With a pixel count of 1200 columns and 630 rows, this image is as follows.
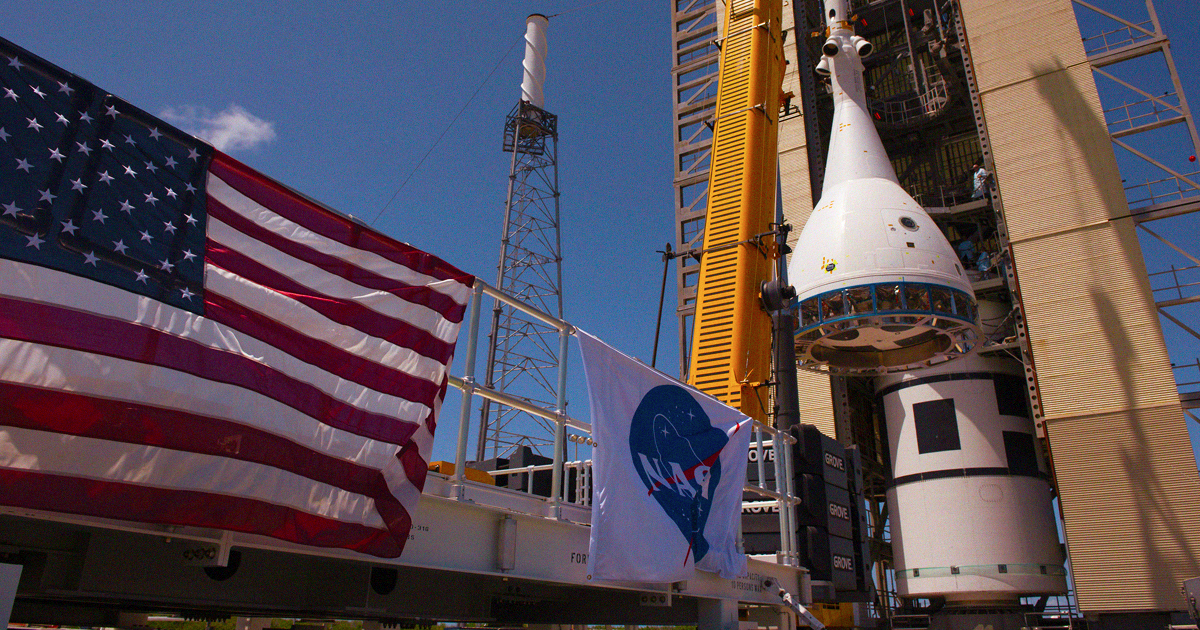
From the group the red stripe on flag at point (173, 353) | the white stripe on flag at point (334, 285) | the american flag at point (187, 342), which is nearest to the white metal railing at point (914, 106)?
the white stripe on flag at point (334, 285)

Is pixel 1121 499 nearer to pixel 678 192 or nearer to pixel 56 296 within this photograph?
pixel 678 192

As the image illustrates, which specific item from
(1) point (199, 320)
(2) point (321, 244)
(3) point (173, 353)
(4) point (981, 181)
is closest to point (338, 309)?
(2) point (321, 244)

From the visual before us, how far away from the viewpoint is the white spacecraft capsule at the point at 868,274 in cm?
1755

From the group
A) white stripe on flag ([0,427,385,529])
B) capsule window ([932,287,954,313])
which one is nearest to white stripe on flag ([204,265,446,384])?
white stripe on flag ([0,427,385,529])

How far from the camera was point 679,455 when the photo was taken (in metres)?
8.35

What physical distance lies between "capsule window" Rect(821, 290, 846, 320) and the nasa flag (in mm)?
9327

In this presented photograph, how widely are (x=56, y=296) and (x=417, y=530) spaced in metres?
2.90

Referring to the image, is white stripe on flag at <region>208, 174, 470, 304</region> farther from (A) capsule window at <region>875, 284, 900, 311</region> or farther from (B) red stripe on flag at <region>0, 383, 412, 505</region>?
(A) capsule window at <region>875, 284, 900, 311</region>

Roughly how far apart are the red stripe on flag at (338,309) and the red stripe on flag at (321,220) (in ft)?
A: 1.62

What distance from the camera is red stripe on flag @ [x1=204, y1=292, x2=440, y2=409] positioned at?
15.6 feet

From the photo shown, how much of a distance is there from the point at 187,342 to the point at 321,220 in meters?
1.58

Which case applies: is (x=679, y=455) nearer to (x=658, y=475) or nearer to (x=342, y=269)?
(x=658, y=475)

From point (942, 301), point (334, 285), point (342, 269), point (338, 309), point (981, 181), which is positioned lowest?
point (338, 309)

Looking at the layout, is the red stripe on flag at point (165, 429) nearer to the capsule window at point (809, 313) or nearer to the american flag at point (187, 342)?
the american flag at point (187, 342)
